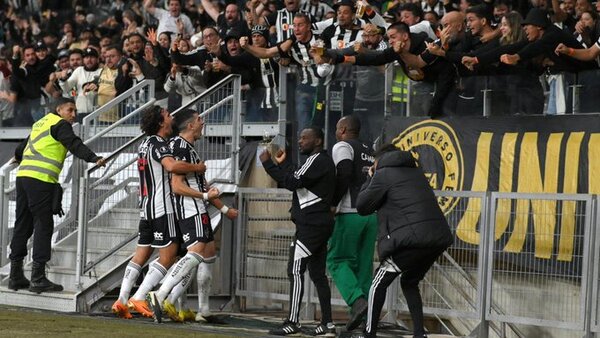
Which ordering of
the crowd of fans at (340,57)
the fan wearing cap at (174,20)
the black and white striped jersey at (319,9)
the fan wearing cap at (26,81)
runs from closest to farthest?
the crowd of fans at (340,57) < the black and white striped jersey at (319,9) < the fan wearing cap at (26,81) < the fan wearing cap at (174,20)

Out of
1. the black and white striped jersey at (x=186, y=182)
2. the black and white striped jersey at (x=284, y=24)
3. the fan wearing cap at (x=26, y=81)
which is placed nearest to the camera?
the black and white striped jersey at (x=186, y=182)

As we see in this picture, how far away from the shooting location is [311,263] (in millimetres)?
12016

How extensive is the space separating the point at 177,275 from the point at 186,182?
944 mm

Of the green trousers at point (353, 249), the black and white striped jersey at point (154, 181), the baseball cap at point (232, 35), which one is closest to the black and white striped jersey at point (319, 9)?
the baseball cap at point (232, 35)

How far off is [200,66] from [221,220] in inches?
88.3

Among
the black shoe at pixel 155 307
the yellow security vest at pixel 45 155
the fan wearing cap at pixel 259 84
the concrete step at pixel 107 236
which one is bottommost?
the black shoe at pixel 155 307

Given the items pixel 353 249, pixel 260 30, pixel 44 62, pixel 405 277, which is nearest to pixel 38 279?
pixel 353 249

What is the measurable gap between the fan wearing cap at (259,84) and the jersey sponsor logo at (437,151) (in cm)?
184

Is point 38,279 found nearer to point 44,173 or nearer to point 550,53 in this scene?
point 44,173

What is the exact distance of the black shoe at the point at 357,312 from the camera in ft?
38.3

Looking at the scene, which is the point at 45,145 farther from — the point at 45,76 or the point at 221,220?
the point at 45,76

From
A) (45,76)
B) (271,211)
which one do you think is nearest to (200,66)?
(271,211)

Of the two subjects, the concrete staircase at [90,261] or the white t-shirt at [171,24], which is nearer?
the concrete staircase at [90,261]

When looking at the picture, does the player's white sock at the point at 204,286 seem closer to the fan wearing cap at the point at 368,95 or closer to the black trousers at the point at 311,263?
the black trousers at the point at 311,263
